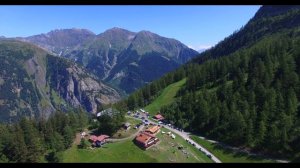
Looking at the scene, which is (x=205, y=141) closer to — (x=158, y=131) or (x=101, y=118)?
(x=158, y=131)

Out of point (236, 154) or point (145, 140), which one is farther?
point (145, 140)

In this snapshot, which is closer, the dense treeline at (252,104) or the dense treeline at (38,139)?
the dense treeline at (252,104)

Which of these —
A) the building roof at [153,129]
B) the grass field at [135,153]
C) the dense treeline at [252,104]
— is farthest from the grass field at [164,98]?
the grass field at [135,153]

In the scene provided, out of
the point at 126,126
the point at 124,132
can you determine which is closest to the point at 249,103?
the point at 126,126

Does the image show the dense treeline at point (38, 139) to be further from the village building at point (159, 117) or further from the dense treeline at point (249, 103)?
→ the dense treeline at point (249, 103)

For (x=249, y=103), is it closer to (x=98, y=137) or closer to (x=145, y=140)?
(x=145, y=140)

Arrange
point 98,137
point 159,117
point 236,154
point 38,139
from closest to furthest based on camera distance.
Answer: point 236,154, point 38,139, point 98,137, point 159,117

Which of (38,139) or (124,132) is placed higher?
(124,132)
